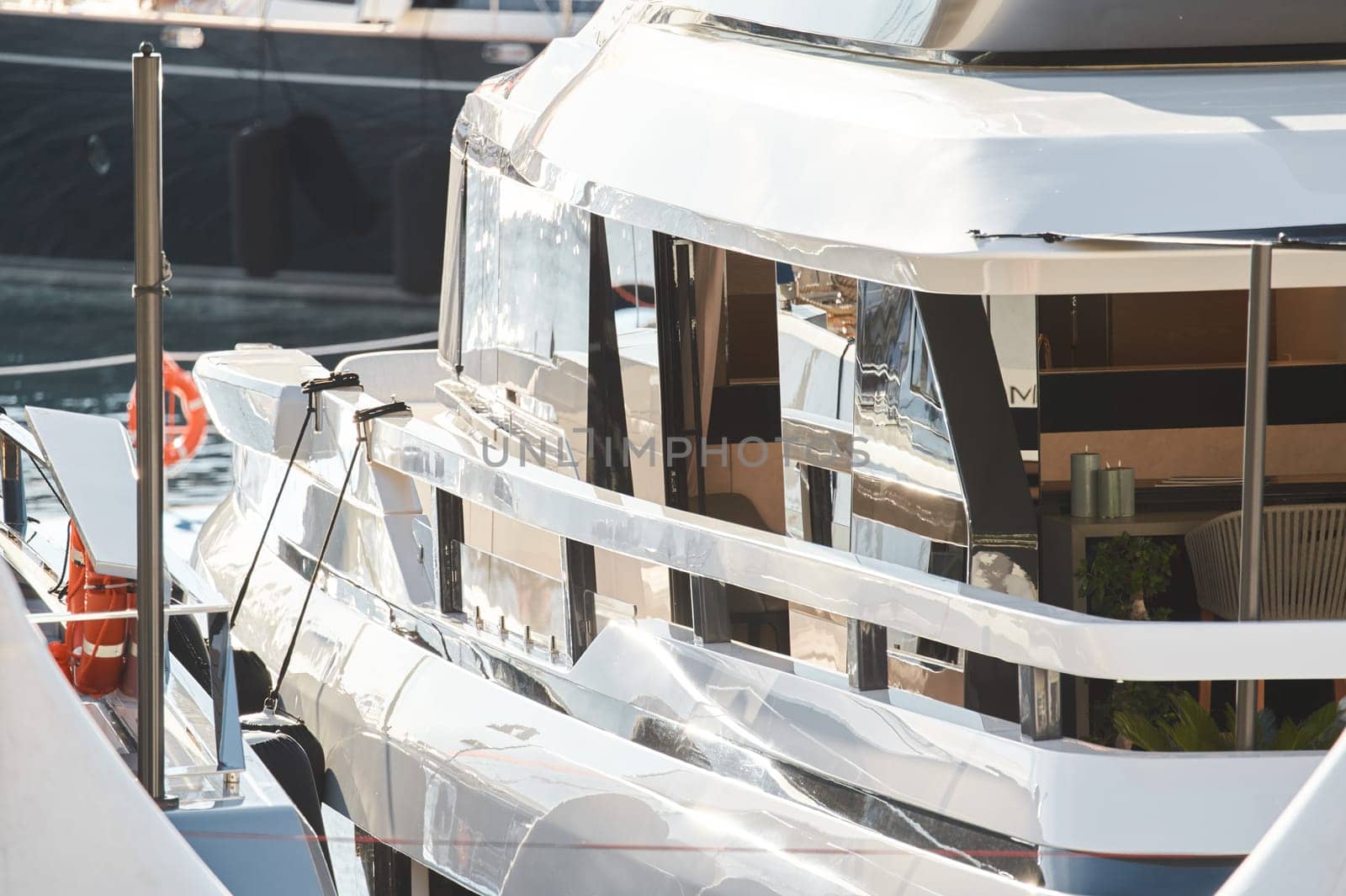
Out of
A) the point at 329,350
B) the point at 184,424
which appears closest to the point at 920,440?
the point at 184,424

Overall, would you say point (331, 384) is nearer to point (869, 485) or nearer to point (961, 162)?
point (869, 485)

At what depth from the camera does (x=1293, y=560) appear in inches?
143

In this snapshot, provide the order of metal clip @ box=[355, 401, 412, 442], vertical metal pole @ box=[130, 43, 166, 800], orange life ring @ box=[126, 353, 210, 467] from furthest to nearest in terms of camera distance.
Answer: orange life ring @ box=[126, 353, 210, 467] → metal clip @ box=[355, 401, 412, 442] → vertical metal pole @ box=[130, 43, 166, 800]

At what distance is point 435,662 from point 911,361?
1.75 meters

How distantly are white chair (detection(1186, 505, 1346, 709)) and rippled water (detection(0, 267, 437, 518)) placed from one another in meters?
17.2

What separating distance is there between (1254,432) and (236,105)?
19.7 metres

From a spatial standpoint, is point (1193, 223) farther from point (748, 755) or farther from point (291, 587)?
point (291, 587)

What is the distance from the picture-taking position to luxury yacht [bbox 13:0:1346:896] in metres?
2.89

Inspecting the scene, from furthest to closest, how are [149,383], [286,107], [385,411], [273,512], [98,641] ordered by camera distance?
[286,107]
[273,512]
[385,411]
[98,641]
[149,383]

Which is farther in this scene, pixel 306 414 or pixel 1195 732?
pixel 306 414

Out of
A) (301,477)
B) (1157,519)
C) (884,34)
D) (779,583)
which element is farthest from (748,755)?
(301,477)

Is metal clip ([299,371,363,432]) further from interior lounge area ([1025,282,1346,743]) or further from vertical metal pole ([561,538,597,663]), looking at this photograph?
interior lounge area ([1025,282,1346,743])

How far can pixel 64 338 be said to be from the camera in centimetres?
2116

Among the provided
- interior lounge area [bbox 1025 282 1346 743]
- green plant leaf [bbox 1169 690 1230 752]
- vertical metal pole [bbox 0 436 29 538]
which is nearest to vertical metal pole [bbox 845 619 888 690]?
interior lounge area [bbox 1025 282 1346 743]
